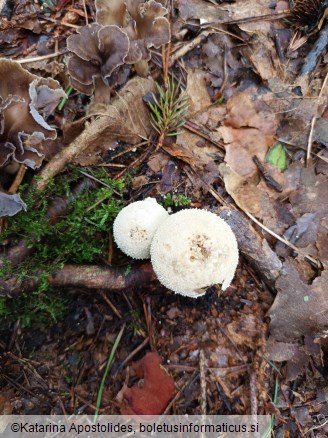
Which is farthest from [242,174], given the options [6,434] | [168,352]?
[6,434]

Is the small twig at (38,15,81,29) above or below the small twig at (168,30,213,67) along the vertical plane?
above

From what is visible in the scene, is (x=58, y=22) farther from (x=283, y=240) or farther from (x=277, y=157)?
(x=283, y=240)

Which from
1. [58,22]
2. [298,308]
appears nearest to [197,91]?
[58,22]

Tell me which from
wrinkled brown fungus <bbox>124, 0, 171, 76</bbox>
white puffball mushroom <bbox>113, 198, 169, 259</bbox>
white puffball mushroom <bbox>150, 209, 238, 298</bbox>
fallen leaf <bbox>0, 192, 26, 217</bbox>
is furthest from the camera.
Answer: wrinkled brown fungus <bbox>124, 0, 171, 76</bbox>

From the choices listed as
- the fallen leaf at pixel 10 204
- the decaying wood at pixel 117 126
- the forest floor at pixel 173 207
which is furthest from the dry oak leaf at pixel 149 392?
the decaying wood at pixel 117 126

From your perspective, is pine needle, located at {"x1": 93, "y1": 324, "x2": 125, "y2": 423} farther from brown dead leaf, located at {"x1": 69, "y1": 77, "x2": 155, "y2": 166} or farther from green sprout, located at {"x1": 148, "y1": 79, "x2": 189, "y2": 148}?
green sprout, located at {"x1": 148, "y1": 79, "x2": 189, "y2": 148}

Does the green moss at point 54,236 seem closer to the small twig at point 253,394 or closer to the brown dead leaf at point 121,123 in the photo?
the brown dead leaf at point 121,123

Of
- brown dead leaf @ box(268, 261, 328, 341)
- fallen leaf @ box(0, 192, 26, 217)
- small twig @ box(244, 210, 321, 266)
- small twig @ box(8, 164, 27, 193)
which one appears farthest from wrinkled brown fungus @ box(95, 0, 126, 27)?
brown dead leaf @ box(268, 261, 328, 341)
